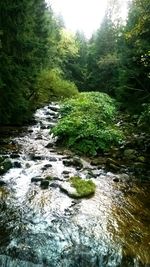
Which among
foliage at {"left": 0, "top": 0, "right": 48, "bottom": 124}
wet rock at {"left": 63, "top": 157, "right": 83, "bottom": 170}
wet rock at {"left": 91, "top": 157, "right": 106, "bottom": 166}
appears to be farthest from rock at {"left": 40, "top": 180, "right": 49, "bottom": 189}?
foliage at {"left": 0, "top": 0, "right": 48, "bottom": 124}

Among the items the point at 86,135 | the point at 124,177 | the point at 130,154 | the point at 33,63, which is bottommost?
the point at 130,154

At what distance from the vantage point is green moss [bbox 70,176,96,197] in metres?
8.00

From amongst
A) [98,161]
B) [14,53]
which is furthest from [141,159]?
[14,53]

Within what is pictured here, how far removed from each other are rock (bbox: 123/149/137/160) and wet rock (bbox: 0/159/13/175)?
397 centimetres

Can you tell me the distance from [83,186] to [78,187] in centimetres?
13

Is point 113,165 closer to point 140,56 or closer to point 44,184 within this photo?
point 44,184

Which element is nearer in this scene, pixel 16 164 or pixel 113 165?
pixel 16 164

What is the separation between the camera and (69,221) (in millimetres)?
6672

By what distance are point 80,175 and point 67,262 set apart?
385 cm

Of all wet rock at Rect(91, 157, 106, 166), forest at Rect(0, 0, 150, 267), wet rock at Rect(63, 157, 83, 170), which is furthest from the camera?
wet rock at Rect(91, 157, 106, 166)

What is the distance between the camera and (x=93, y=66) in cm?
3634

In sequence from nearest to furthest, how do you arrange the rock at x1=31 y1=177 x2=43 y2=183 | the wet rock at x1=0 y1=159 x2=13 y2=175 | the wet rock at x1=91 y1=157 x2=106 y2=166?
the rock at x1=31 y1=177 x2=43 y2=183 → the wet rock at x1=0 y1=159 x2=13 y2=175 → the wet rock at x1=91 y1=157 x2=106 y2=166

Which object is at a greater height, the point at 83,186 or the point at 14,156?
the point at 83,186

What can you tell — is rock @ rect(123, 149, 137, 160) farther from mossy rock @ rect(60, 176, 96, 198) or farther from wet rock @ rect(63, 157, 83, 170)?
mossy rock @ rect(60, 176, 96, 198)
